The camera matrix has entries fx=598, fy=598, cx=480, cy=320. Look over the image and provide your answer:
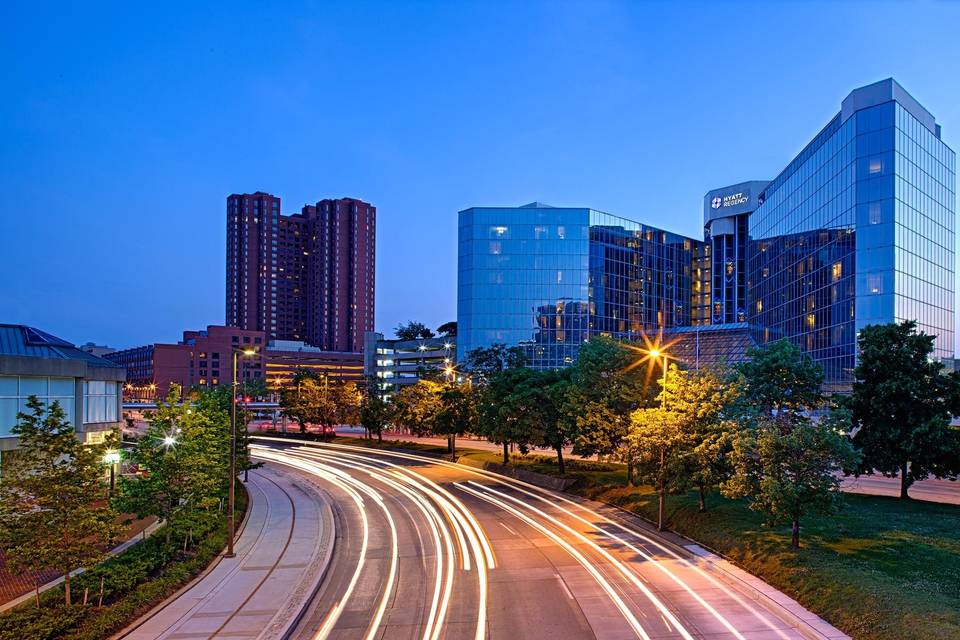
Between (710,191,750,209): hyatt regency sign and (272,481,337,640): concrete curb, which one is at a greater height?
(710,191,750,209): hyatt regency sign

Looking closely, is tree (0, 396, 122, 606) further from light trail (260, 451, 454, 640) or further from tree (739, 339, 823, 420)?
tree (739, 339, 823, 420)

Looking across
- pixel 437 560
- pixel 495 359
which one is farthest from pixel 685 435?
pixel 495 359

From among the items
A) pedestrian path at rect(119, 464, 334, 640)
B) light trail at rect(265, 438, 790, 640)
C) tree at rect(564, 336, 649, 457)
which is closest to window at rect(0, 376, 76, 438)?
pedestrian path at rect(119, 464, 334, 640)

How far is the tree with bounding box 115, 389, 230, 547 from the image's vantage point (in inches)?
921

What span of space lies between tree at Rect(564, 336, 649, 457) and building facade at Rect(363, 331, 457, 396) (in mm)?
81082

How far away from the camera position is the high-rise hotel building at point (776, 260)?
200 feet

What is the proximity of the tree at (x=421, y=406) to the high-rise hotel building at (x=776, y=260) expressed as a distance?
3686cm

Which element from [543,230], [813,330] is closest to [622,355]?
[813,330]

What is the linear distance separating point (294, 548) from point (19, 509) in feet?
37.8

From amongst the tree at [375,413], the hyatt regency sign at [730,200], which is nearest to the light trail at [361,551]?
the tree at [375,413]

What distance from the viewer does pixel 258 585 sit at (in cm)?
2102

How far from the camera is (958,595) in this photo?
18.4m

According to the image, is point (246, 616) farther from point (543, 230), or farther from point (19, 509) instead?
point (543, 230)

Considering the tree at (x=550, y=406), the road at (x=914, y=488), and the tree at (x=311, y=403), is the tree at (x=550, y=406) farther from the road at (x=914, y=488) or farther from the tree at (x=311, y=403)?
the tree at (x=311, y=403)
